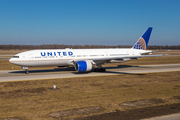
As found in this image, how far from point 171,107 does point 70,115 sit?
7223 mm

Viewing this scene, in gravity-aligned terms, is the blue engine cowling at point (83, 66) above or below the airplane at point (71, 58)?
below

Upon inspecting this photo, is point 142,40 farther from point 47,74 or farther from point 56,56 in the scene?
point 47,74

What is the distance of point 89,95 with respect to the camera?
15633 millimetres

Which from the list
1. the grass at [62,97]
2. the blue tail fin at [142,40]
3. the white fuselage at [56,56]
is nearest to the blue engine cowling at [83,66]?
the white fuselage at [56,56]

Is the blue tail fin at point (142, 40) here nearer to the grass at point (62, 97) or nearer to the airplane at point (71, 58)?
the airplane at point (71, 58)

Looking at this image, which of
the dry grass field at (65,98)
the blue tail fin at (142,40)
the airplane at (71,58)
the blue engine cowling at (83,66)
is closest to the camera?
the dry grass field at (65,98)

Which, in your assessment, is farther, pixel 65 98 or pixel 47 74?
pixel 47 74

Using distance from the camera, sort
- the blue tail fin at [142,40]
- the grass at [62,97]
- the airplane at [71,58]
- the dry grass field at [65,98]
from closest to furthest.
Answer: the dry grass field at [65,98], the grass at [62,97], the airplane at [71,58], the blue tail fin at [142,40]

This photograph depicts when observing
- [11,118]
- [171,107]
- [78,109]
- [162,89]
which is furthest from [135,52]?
[11,118]

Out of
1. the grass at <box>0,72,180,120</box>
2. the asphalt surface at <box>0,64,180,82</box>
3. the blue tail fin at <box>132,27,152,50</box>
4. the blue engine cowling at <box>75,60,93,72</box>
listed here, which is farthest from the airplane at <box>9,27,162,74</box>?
the grass at <box>0,72,180,120</box>

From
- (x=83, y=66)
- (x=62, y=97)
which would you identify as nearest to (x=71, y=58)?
(x=83, y=66)

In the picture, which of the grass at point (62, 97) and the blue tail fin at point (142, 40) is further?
the blue tail fin at point (142, 40)

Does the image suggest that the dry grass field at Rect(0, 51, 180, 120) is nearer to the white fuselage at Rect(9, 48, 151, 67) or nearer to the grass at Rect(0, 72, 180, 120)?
the grass at Rect(0, 72, 180, 120)

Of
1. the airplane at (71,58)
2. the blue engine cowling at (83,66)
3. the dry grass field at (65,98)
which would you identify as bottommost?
the dry grass field at (65,98)
